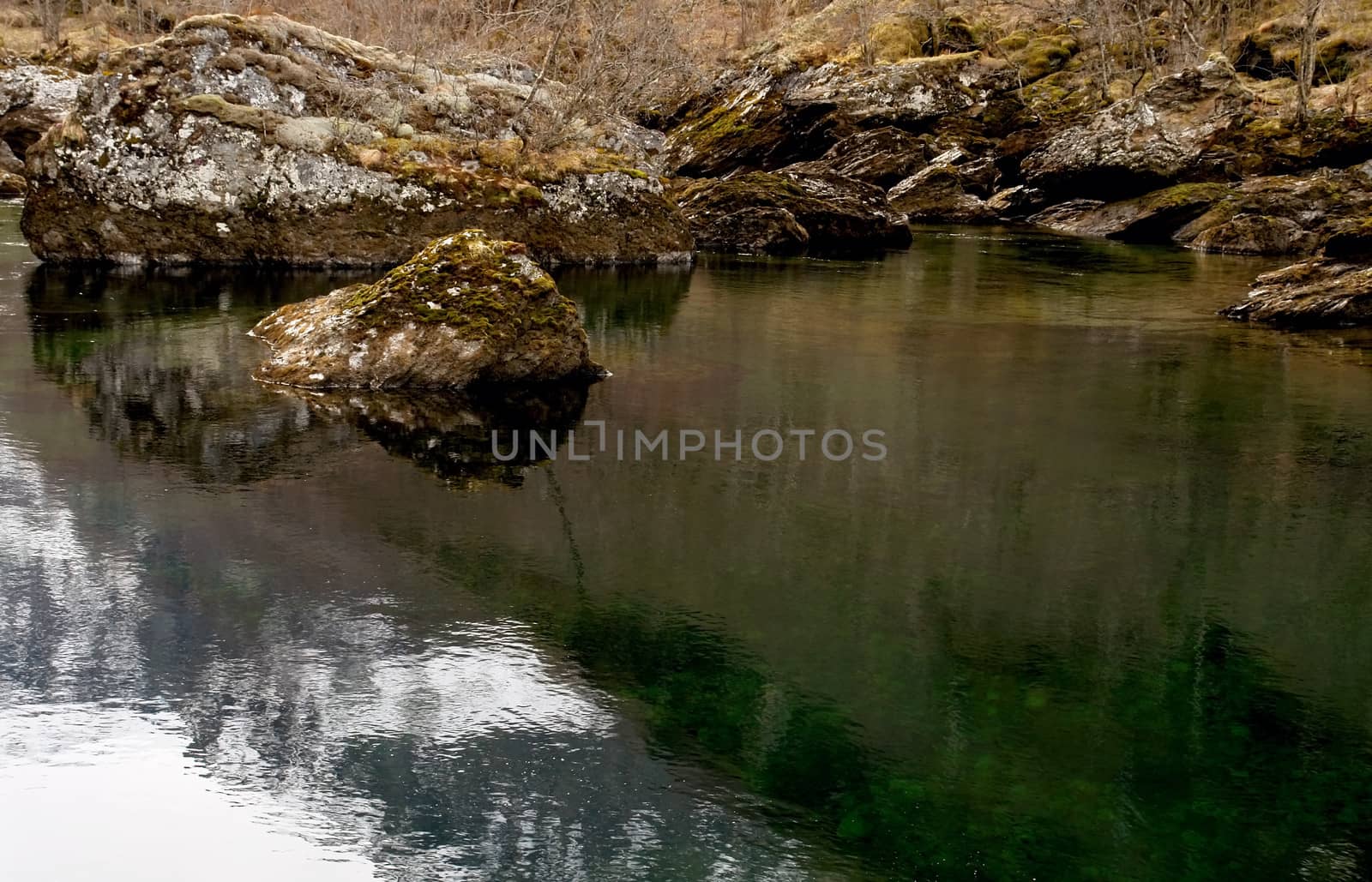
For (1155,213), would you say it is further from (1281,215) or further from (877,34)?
(877,34)

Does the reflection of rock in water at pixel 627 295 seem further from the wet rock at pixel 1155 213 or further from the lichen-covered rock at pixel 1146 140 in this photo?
the lichen-covered rock at pixel 1146 140

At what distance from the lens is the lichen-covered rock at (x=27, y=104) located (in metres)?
36.9

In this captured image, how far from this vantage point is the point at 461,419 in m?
9.26

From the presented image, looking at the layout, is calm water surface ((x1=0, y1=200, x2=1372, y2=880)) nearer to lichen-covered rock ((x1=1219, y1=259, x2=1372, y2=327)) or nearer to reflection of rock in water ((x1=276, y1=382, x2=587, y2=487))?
reflection of rock in water ((x1=276, y1=382, x2=587, y2=487))

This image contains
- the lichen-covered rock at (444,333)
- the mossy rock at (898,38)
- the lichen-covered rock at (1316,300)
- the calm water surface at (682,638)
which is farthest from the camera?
Result: the mossy rock at (898,38)

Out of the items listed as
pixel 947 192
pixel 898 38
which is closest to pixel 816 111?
pixel 947 192

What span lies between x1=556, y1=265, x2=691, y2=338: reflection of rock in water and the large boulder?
1183 mm

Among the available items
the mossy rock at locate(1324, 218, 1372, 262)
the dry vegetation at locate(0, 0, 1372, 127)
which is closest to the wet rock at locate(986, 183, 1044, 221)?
the dry vegetation at locate(0, 0, 1372, 127)

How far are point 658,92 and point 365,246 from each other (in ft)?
99.0

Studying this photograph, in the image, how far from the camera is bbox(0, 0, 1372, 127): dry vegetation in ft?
125

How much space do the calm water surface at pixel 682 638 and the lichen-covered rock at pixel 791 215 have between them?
15037mm

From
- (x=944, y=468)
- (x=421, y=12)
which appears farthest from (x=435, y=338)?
(x=421, y=12)

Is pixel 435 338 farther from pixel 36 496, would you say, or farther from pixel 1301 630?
pixel 1301 630

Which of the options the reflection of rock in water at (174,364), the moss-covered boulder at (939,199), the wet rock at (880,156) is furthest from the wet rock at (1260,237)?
the reflection of rock in water at (174,364)
